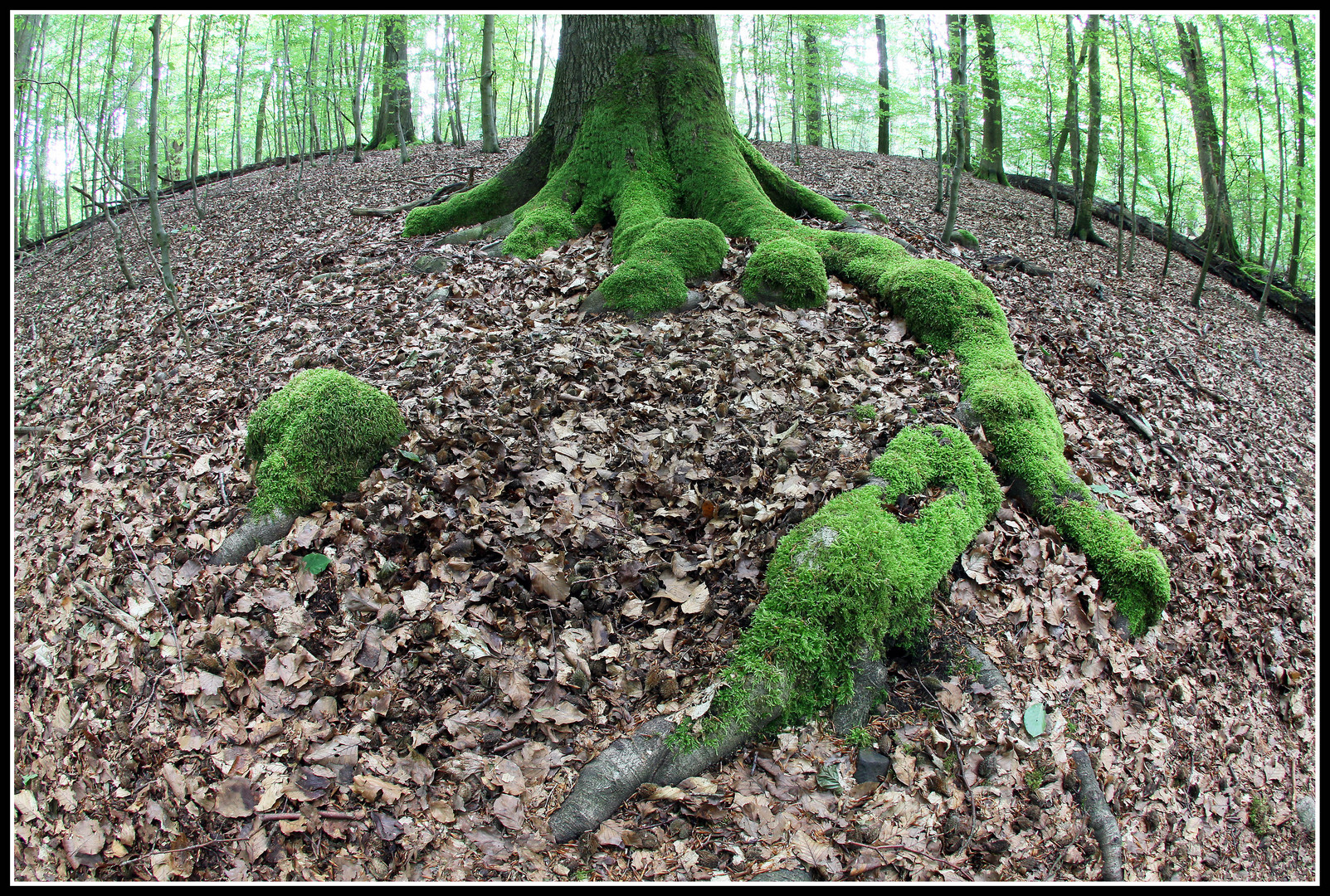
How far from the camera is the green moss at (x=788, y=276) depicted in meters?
5.45

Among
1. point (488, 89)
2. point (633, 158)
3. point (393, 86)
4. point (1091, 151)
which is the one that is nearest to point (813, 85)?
point (1091, 151)

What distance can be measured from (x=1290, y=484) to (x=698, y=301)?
18.5ft

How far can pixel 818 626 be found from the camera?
2973 millimetres

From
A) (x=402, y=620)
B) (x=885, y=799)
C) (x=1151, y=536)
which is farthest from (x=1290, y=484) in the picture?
(x=402, y=620)

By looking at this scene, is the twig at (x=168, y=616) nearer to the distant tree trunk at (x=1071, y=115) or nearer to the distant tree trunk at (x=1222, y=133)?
the distant tree trunk at (x=1222, y=133)

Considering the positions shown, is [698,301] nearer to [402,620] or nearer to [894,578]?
[894,578]

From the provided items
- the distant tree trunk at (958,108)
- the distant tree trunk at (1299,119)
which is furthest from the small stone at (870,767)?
the distant tree trunk at (1299,119)

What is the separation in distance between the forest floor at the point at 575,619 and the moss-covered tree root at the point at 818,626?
0.37ft

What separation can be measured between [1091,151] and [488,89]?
37.8 feet

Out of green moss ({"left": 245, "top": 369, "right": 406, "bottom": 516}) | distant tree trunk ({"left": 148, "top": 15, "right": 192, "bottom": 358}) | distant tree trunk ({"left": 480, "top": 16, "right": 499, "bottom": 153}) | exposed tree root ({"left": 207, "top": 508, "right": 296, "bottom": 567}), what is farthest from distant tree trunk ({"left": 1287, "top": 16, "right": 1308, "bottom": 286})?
distant tree trunk ({"left": 148, "top": 15, "right": 192, "bottom": 358})

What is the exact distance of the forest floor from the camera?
257 centimetres

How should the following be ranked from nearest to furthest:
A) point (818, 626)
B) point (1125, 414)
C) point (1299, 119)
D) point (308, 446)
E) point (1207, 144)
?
point (818, 626) < point (308, 446) < point (1125, 414) < point (1299, 119) < point (1207, 144)

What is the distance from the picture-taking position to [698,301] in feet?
18.1

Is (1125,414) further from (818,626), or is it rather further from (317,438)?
(317,438)
